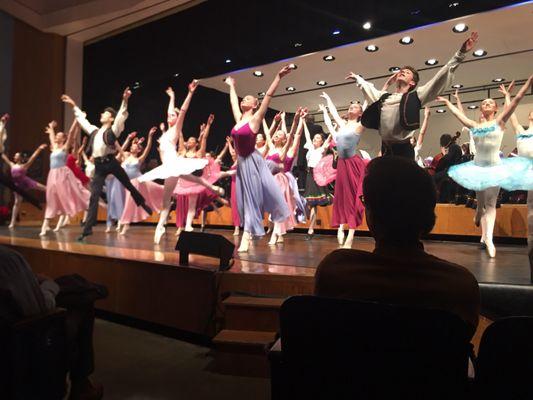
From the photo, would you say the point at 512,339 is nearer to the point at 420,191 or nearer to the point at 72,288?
the point at 420,191

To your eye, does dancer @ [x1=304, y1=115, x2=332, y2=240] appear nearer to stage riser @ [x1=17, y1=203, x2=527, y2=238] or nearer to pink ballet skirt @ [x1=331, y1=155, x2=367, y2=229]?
stage riser @ [x1=17, y1=203, x2=527, y2=238]

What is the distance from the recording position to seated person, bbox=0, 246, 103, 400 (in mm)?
1799

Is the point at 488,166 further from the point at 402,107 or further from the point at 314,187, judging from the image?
the point at 314,187

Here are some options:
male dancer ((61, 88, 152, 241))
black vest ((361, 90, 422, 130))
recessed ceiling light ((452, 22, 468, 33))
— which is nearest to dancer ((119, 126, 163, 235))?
male dancer ((61, 88, 152, 241))

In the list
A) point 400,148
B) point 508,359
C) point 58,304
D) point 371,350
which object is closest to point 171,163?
point 400,148


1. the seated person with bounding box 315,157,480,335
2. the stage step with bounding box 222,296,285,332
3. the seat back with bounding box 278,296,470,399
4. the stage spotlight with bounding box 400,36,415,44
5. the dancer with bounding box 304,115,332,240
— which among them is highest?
the stage spotlight with bounding box 400,36,415,44

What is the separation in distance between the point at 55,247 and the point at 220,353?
2465mm

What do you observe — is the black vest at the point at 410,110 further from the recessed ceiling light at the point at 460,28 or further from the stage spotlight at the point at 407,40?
the stage spotlight at the point at 407,40

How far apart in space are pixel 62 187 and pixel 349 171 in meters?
4.49

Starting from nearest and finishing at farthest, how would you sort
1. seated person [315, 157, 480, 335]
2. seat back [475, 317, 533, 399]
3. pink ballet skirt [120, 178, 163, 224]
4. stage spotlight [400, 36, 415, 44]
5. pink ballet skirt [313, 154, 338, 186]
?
seat back [475, 317, 533, 399] < seated person [315, 157, 480, 335] < pink ballet skirt [313, 154, 338, 186] < pink ballet skirt [120, 178, 163, 224] < stage spotlight [400, 36, 415, 44]

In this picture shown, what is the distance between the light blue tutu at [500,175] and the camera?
4.12 m

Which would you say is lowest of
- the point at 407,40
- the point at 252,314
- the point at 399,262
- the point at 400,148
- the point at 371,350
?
the point at 252,314

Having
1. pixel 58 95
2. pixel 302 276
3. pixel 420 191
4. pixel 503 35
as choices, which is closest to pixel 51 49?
pixel 58 95

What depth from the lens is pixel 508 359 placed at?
0.91 m
